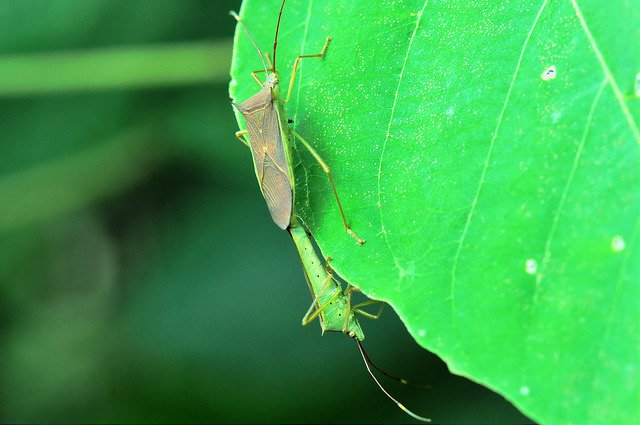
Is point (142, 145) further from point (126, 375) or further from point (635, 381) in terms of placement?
point (635, 381)

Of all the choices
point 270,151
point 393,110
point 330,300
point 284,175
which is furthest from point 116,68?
point 393,110

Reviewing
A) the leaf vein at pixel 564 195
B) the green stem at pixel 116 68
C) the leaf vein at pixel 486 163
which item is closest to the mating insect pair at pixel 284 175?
the leaf vein at pixel 486 163

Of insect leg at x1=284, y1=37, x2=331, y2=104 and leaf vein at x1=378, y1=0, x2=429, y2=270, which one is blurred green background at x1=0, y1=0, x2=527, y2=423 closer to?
insect leg at x1=284, y1=37, x2=331, y2=104

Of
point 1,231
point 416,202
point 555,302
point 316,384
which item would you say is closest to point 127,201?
point 1,231

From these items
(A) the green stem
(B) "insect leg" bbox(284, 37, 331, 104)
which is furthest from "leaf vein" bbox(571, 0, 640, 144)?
(A) the green stem

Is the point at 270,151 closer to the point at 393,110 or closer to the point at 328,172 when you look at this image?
the point at 328,172
